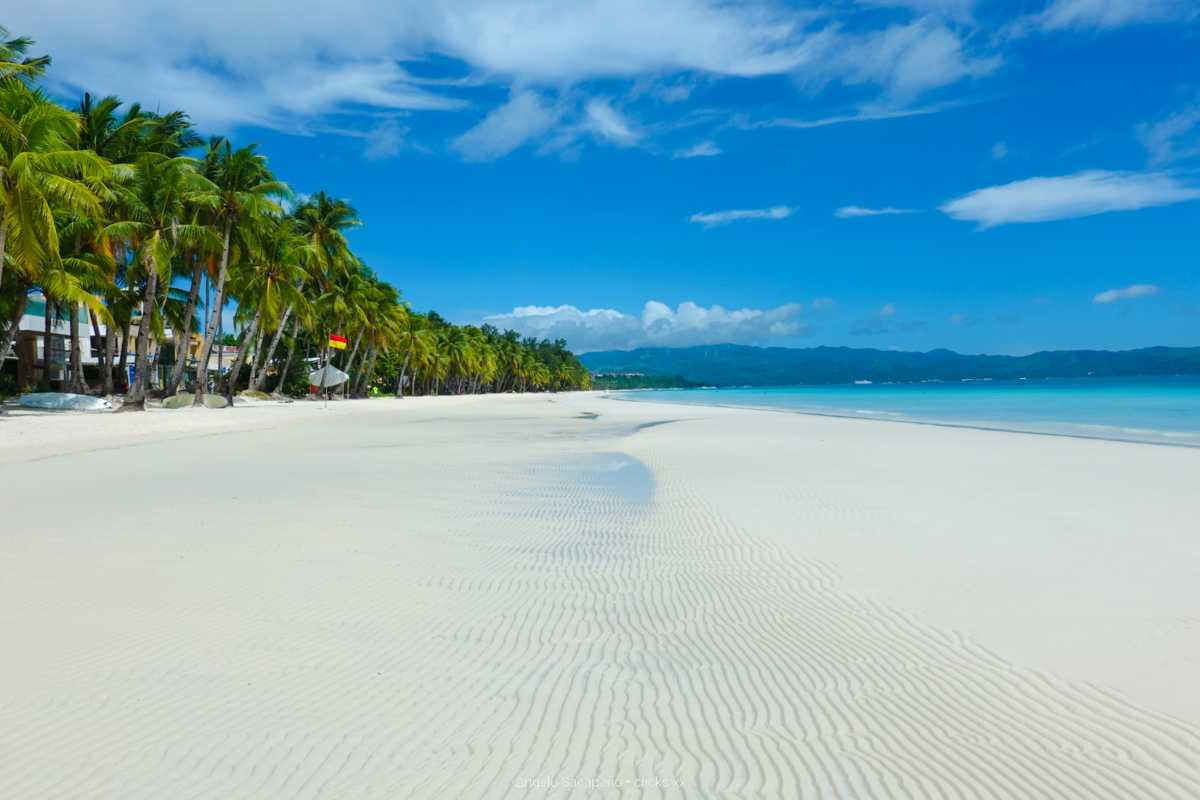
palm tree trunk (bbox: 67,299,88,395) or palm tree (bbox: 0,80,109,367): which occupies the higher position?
palm tree (bbox: 0,80,109,367)

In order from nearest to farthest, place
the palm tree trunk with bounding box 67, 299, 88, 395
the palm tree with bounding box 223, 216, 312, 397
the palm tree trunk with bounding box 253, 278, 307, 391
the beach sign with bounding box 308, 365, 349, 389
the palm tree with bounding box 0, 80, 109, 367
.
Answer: the palm tree with bounding box 0, 80, 109, 367 → the palm tree trunk with bounding box 67, 299, 88, 395 → the palm tree with bounding box 223, 216, 312, 397 → the palm tree trunk with bounding box 253, 278, 307, 391 → the beach sign with bounding box 308, 365, 349, 389

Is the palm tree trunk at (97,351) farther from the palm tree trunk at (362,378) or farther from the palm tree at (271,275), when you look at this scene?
the palm tree trunk at (362,378)

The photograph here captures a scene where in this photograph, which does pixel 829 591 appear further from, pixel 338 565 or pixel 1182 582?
pixel 338 565

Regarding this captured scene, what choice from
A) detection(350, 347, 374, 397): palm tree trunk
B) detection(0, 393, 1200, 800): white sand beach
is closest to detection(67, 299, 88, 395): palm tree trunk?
detection(0, 393, 1200, 800): white sand beach

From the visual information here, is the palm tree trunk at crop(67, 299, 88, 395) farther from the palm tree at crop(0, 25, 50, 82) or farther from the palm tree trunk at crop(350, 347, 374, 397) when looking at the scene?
the palm tree trunk at crop(350, 347, 374, 397)

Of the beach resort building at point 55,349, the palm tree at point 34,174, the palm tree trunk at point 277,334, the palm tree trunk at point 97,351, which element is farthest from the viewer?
the palm tree trunk at point 97,351

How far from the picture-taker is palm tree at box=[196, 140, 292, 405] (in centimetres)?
2844

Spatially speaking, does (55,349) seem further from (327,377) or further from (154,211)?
(154,211)

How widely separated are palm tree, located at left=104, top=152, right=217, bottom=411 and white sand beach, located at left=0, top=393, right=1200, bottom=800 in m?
20.0

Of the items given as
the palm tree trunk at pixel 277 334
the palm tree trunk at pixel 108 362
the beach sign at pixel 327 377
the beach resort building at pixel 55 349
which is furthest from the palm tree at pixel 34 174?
the beach sign at pixel 327 377

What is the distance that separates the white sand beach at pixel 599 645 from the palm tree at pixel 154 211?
2002 centimetres

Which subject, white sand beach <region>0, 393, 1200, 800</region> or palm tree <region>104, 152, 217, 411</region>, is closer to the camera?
white sand beach <region>0, 393, 1200, 800</region>

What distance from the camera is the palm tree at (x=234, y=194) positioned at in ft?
93.3

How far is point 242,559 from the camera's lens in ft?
18.6
